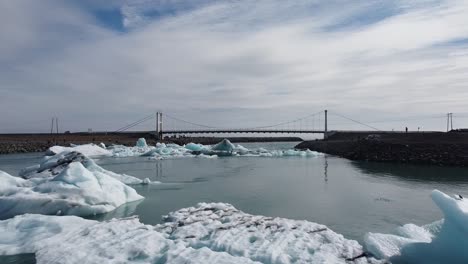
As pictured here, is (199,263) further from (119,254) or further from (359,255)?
(359,255)

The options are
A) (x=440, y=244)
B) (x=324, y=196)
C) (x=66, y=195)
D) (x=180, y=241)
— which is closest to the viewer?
(x=440, y=244)

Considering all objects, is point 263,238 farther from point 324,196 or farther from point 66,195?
point 324,196

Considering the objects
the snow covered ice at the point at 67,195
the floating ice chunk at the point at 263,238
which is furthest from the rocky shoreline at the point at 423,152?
the snow covered ice at the point at 67,195

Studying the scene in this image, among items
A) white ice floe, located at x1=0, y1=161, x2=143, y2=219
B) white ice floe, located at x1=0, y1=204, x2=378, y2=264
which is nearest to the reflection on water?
white ice floe, located at x1=0, y1=204, x2=378, y2=264

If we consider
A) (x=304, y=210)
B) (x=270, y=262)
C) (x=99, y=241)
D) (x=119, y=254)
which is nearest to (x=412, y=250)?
(x=270, y=262)

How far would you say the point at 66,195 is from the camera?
7906 mm

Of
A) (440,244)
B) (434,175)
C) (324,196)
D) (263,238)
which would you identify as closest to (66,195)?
(263,238)

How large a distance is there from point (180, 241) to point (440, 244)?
3786mm

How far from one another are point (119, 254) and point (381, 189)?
940 cm

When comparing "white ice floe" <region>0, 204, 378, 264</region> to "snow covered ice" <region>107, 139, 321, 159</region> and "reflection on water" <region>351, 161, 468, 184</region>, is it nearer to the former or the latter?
"reflection on water" <region>351, 161, 468, 184</region>

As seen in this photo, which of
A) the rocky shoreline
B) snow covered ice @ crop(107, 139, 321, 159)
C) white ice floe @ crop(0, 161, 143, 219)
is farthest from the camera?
snow covered ice @ crop(107, 139, 321, 159)

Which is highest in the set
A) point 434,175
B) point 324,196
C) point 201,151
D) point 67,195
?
point 201,151

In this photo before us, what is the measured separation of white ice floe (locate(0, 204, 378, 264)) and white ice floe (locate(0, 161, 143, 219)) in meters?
0.85

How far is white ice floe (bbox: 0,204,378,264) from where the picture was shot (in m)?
4.93
